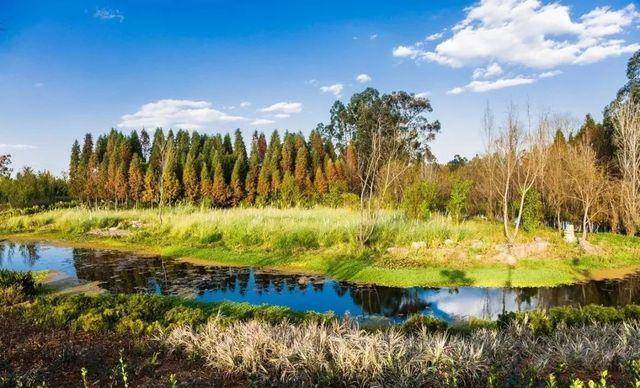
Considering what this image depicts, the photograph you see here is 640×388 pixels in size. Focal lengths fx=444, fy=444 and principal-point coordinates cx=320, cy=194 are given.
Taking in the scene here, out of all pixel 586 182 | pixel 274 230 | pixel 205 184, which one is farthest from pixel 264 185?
pixel 586 182

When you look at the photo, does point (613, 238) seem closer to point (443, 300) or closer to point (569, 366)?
point (443, 300)

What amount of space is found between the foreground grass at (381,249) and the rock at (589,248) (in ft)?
0.90

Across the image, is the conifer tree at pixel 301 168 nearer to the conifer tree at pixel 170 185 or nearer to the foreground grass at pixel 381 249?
the conifer tree at pixel 170 185

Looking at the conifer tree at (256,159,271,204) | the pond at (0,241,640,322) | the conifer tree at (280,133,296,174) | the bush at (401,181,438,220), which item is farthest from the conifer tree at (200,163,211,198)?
the pond at (0,241,640,322)

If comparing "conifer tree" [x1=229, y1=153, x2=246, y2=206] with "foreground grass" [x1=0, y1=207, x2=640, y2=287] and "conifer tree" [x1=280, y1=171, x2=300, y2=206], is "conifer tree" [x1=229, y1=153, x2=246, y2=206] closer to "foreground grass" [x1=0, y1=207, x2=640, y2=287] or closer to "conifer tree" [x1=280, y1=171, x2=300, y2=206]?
"conifer tree" [x1=280, y1=171, x2=300, y2=206]

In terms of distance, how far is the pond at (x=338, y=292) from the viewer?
10.9 meters

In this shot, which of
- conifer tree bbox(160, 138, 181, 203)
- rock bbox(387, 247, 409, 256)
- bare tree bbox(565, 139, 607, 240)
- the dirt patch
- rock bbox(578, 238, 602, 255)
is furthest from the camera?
conifer tree bbox(160, 138, 181, 203)

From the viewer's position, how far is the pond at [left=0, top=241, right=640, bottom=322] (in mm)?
10930

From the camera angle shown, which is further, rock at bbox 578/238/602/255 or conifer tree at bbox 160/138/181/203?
conifer tree at bbox 160/138/181/203

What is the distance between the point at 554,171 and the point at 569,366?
20.9m

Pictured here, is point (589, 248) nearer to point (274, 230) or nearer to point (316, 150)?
point (274, 230)

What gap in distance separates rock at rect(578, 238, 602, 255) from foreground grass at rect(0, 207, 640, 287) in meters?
0.27

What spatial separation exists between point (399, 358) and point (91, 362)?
3760mm

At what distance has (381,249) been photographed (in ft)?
52.0
